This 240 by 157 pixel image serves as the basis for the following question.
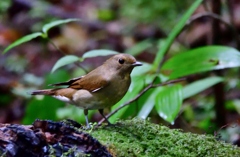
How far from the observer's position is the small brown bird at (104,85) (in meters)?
3.61

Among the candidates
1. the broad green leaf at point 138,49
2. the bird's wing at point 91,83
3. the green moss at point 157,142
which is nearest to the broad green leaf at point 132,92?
the bird's wing at point 91,83

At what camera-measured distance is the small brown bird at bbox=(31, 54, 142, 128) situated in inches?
142

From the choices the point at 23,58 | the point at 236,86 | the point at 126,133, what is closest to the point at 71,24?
the point at 23,58

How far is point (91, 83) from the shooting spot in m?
3.70

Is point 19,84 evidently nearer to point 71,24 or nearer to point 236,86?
point 71,24

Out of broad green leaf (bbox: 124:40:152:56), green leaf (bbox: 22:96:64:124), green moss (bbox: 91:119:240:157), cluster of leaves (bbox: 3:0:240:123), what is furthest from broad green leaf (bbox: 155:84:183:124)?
broad green leaf (bbox: 124:40:152:56)

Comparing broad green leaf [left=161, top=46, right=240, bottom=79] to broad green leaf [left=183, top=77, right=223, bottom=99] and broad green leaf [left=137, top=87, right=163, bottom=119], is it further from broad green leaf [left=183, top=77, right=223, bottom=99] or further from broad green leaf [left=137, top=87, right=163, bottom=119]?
broad green leaf [left=183, top=77, right=223, bottom=99]

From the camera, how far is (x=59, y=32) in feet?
36.3

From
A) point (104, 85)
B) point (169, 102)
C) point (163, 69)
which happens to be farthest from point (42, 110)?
point (104, 85)

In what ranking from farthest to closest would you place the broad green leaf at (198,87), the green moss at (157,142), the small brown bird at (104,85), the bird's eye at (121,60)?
the broad green leaf at (198,87), the bird's eye at (121,60), the small brown bird at (104,85), the green moss at (157,142)

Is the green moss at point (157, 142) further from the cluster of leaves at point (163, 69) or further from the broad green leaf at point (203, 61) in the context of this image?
the broad green leaf at point (203, 61)

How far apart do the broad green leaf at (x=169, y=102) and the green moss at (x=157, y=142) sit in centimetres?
75

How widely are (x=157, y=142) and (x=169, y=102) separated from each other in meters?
1.18

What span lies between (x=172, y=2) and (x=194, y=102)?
1989mm
